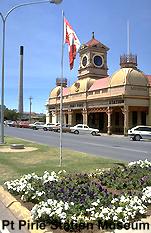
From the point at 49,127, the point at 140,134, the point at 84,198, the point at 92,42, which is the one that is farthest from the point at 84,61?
the point at 84,198

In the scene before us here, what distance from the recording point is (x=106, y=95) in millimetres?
49344

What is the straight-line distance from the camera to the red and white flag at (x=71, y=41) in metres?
13.5

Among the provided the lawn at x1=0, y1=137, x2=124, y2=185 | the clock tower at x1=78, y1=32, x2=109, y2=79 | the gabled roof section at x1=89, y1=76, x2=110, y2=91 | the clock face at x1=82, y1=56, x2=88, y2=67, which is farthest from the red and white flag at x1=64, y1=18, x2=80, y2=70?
the clock face at x1=82, y1=56, x2=88, y2=67

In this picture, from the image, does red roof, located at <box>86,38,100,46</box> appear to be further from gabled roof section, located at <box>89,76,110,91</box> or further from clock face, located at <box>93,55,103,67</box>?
gabled roof section, located at <box>89,76,110,91</box>

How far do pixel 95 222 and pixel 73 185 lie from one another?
2.43 meters

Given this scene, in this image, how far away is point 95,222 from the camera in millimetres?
5895

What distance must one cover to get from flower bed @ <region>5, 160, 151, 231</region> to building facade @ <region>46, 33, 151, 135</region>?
1435 inches

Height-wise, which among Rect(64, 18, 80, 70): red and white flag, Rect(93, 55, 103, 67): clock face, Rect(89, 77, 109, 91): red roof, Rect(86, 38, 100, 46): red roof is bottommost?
Rect(64, 18, 80, 70): red and white flag

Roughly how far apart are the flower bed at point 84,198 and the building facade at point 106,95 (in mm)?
36453

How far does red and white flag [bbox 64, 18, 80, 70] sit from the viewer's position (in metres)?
13.5

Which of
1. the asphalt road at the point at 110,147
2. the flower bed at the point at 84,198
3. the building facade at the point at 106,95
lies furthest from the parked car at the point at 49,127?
the flower bed at the point at 84,198

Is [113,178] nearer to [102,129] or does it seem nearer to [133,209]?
[133,209]

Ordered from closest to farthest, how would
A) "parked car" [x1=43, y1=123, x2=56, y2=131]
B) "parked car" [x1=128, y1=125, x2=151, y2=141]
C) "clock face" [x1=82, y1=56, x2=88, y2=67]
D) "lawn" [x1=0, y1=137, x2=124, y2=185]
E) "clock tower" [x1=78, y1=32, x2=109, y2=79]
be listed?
"lawn" [x1=0, y1=137, x2=124, y2=185]
"parked car" [x1=128, y1=125, x2=151, y2=141]
"clock tower" [x1=78, y1=32, x2=109, y2=79]
"parked car" [x1=43, y1=123, x2=56, y2=131]
"clock face" [x1=82, y1=56, x2=88, y2=67]

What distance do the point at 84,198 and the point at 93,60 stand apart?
54.9m
